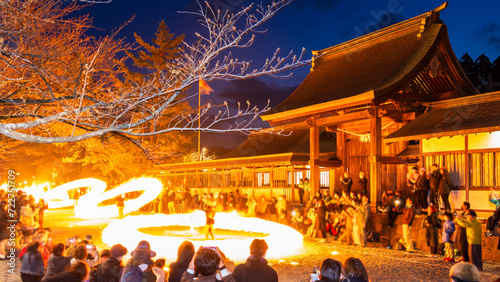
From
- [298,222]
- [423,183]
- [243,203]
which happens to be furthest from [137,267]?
[243,203]

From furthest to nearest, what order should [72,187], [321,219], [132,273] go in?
[72,187] → [321,219] → [132,273]

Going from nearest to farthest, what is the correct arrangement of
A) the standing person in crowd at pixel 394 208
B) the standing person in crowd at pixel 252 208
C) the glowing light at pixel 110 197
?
the standing person in crowd at pixel 394 208 → the standing person in crowd at pixel 252 208 → the glowing light at pixel 110 197

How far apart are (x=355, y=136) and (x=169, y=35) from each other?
2428cm

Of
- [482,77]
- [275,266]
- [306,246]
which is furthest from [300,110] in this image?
[482,77]

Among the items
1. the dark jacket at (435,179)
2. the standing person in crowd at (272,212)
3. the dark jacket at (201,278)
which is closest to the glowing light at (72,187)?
the standing person in crowd at (272,212)

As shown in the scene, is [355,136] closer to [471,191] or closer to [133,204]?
[471,191]

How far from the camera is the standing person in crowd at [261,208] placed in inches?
950

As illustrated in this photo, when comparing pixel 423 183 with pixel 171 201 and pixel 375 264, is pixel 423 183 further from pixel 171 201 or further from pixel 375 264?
pixel 171 201

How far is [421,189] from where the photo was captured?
15922mm

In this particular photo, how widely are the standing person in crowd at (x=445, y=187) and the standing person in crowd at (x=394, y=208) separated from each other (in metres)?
1.72

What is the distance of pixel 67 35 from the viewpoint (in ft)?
48.3

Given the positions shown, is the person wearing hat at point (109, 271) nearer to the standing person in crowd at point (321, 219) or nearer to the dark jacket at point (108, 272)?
the dark jacket at point (108, 272)

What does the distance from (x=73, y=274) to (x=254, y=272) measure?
241 centimetres

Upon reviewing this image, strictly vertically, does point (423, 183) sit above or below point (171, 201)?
above
